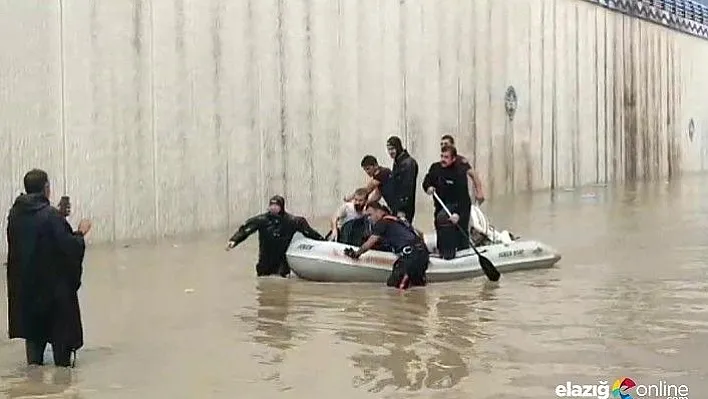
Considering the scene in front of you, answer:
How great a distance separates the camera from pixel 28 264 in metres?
8.30

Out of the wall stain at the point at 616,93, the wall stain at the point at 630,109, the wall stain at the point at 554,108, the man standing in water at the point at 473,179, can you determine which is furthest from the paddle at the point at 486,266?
the wall stain at the point at 630,109

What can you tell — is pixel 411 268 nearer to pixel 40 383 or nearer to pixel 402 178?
pixel 402 178

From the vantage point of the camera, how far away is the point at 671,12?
2016 inches

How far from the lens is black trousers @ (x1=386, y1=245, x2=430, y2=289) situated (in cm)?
1283

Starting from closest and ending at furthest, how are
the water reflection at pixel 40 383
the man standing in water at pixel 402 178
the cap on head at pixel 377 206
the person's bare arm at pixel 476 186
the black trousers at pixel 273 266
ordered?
1. the water reflection at pixel 40 383
2. the cap on head at pixel 377 206
3. the person's bare arm at pixel 476 186
4. the black trousers at pixel 273 266
5. the man standing in water at pixel 402 178

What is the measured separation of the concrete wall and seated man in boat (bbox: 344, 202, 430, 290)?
→ 6.40 meters

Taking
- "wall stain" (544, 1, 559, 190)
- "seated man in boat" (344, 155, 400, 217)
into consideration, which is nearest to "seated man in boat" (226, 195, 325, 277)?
"seated man in boat" (344, 155, 400, 217)

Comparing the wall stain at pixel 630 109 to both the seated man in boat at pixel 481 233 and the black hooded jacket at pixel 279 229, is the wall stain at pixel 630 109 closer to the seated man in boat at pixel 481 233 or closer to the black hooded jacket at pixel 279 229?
the seated man in boat at pixel 481 233

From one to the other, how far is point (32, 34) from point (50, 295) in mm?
10105

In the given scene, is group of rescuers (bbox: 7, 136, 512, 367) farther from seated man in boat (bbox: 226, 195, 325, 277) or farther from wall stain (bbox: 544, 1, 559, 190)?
wall stain (bbox: 544, 1, 559, 190)

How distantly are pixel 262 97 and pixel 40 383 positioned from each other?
49.4 ft

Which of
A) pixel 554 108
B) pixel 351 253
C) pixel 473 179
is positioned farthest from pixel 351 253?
pixel 554 108

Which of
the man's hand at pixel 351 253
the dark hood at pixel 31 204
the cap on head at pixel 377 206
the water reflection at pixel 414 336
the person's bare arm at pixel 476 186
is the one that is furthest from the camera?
the person's bare arm at pixel 476 186

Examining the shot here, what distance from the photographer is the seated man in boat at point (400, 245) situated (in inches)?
504
